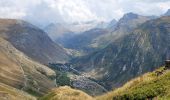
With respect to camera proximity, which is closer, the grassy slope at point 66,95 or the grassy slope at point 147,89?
the grassy slope at point 147,89

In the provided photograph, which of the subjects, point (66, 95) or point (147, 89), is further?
point (66, 95)

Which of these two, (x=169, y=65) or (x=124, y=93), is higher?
(x=169, y=65)

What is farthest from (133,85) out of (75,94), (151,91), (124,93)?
(75,94)

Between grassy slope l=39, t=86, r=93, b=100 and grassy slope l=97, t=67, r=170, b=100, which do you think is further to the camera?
grassy slope l=39, t=86, r=93, b=100

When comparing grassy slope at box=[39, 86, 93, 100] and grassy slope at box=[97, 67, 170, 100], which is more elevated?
grassy slope at box=[39, 86, 93, 100]

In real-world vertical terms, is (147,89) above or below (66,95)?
below

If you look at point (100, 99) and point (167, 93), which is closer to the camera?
point (167, 93)

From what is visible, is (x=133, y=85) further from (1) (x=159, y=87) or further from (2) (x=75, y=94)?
(2) (x=75, y=94)

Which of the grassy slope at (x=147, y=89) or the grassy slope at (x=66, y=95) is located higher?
the grassy slope at (x=66, y=95)
